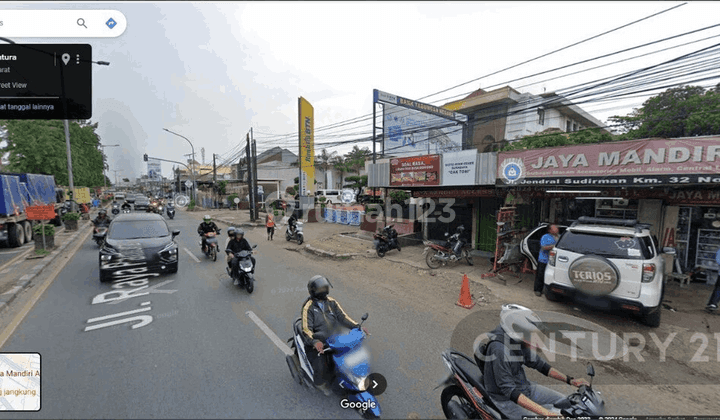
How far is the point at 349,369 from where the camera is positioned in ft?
9.64

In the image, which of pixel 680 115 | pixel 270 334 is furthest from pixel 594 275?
pixel 680 115

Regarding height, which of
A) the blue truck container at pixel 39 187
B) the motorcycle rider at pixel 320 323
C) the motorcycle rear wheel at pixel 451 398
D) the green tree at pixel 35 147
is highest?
the green tree at pixel 35 147

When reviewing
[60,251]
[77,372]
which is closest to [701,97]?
[77,372]

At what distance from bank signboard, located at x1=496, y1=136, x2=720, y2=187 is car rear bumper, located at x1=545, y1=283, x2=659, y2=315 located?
2889mm

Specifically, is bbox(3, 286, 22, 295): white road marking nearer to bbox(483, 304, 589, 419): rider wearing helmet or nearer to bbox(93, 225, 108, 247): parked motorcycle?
bbox(93, 225, 108, 247): parked motorcycle

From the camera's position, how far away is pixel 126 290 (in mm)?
6609

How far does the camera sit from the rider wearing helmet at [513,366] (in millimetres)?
2539

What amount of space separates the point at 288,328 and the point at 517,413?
3.45 meters

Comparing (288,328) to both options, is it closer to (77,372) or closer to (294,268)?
(77,372)

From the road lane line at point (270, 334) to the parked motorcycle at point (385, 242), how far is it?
5877 mm

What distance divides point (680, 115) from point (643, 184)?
569 inches

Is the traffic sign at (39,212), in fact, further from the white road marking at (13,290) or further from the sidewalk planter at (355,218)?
the sidewalk planter at (355,218)

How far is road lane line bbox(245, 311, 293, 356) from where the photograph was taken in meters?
4.27

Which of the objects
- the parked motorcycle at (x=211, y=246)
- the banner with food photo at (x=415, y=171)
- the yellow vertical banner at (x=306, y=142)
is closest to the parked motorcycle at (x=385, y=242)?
the banner with food photo at (x=415, y=171)
